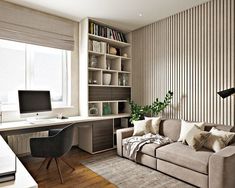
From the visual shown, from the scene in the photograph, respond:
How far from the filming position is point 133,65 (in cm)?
436

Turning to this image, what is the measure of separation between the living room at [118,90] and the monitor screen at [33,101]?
0.02 metres

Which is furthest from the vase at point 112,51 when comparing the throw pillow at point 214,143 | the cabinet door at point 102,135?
the throw pillow at point 214,143

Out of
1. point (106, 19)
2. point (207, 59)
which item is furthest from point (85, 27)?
point (207, 59)

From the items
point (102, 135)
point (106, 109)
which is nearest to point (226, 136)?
point (102, 135)

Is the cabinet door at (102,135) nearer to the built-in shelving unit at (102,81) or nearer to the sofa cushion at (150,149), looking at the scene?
the built-in shelving unit at (102,81)

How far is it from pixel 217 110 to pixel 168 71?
3.77 ft

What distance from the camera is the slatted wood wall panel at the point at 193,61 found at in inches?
112

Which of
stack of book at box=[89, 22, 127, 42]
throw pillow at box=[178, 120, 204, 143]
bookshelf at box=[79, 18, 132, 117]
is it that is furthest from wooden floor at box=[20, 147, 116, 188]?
stack of book at box=[89, 22, 127, 42]

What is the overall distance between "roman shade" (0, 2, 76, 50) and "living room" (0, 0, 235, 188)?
0.02 meters

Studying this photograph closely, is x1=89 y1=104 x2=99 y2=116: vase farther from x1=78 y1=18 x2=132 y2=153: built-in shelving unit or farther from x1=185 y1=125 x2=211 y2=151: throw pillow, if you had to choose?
x1=185 y1=125 x2=211 y2=151: throw pillow

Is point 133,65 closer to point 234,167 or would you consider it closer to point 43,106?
point 43,106

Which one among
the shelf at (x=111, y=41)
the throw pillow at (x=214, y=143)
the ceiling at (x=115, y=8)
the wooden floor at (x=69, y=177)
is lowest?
the wooden floor at (x=69, y=177)

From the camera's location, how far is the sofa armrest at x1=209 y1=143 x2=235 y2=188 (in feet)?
6.59

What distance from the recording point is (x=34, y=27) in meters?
3.22
